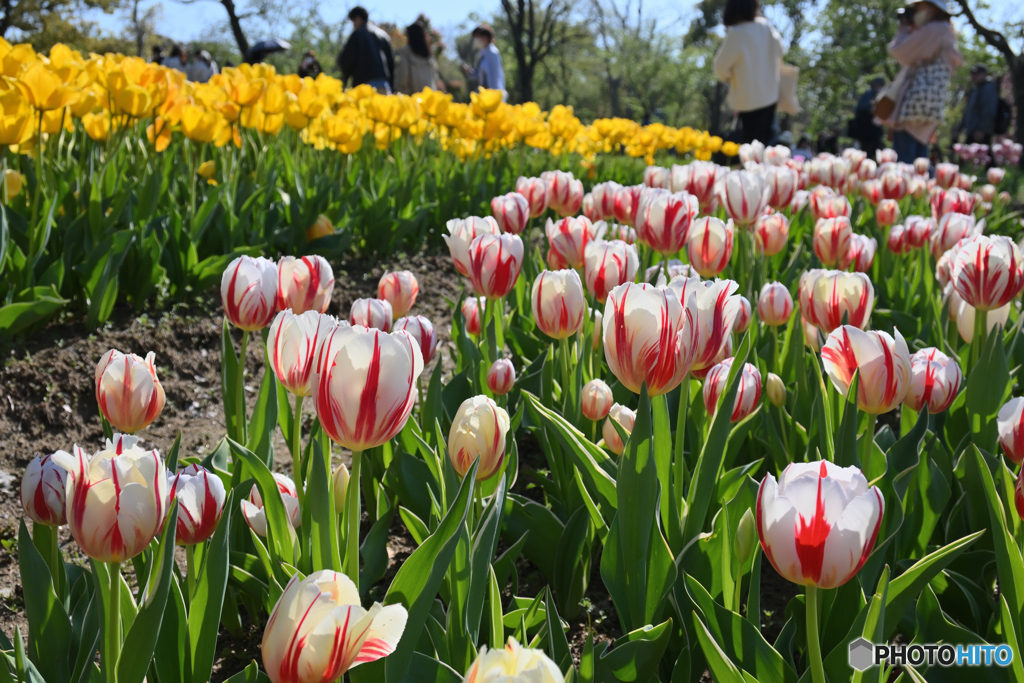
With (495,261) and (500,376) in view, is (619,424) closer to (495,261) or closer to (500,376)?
(500,376)

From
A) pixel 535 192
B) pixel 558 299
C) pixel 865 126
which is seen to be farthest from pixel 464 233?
pixel 865 126

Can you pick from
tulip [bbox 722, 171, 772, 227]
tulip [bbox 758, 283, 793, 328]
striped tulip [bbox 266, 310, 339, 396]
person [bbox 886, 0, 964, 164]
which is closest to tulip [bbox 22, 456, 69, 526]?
striped tulip [bbox 266, 310, 339, 396]

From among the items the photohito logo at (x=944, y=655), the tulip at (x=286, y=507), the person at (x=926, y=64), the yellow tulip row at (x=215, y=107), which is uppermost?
the person at (x=926, y=64)

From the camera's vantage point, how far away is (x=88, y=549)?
77 centimetres

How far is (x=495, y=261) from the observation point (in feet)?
4.85

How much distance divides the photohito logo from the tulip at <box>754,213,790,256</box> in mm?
1449

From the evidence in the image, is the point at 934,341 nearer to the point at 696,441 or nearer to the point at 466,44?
the point at 696,441

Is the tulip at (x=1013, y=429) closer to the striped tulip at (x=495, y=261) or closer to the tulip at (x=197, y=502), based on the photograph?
the striped tulip at (x=495, y=261)

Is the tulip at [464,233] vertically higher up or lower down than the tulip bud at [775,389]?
higher up

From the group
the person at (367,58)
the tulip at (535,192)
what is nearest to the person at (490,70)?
the person at (367,58)

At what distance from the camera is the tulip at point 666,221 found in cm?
186

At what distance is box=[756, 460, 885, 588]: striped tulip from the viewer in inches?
29.0

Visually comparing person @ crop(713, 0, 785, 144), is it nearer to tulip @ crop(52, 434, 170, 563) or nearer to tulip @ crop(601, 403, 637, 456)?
tulip @ crop(601, 403, 637, 456)

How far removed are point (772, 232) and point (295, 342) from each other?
70.1 inches
